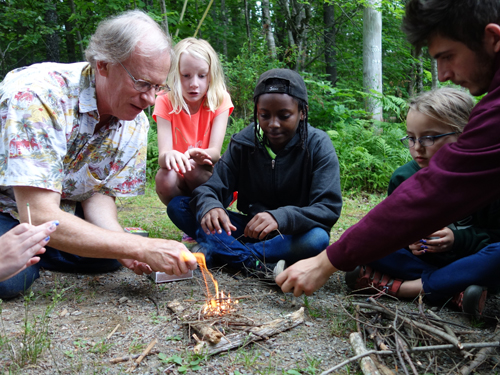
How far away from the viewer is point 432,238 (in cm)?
272

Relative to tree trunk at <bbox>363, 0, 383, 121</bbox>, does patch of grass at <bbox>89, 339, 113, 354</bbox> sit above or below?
below

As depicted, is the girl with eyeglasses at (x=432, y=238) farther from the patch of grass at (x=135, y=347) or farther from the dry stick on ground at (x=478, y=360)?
the patch of grass at (x=135, y=347)

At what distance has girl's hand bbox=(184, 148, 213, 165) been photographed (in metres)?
3.57

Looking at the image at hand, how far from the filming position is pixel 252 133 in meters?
3.50

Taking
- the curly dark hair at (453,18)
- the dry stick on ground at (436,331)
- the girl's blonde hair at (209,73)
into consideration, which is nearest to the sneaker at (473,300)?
the dry stick on ground at (436,331)

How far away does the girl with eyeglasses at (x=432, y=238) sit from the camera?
2.72 meters

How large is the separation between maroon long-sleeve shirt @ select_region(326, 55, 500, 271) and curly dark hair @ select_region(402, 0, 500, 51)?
165 mm

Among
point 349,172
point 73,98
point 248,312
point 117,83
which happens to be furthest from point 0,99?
point 349,172

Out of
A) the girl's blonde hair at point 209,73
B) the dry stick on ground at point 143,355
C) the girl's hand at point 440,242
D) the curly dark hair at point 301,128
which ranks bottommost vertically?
the dry stick on ground at point 143,355

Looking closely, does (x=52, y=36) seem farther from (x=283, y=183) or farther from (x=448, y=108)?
(x=448, y=108)

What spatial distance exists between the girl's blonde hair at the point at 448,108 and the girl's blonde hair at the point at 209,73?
1980mm

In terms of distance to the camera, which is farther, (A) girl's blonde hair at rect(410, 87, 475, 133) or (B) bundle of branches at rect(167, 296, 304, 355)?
(A) girl's blonde hair at rect(410, 87, 475, 133)

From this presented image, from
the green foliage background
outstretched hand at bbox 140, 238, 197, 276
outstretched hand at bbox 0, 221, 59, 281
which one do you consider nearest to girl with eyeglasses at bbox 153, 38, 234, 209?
outstretched hand at bbox 140, 238, 197, 276

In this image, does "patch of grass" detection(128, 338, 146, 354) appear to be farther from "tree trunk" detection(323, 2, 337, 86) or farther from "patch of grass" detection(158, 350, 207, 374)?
"tree trunk" detection(323, 2, 337, 86)
